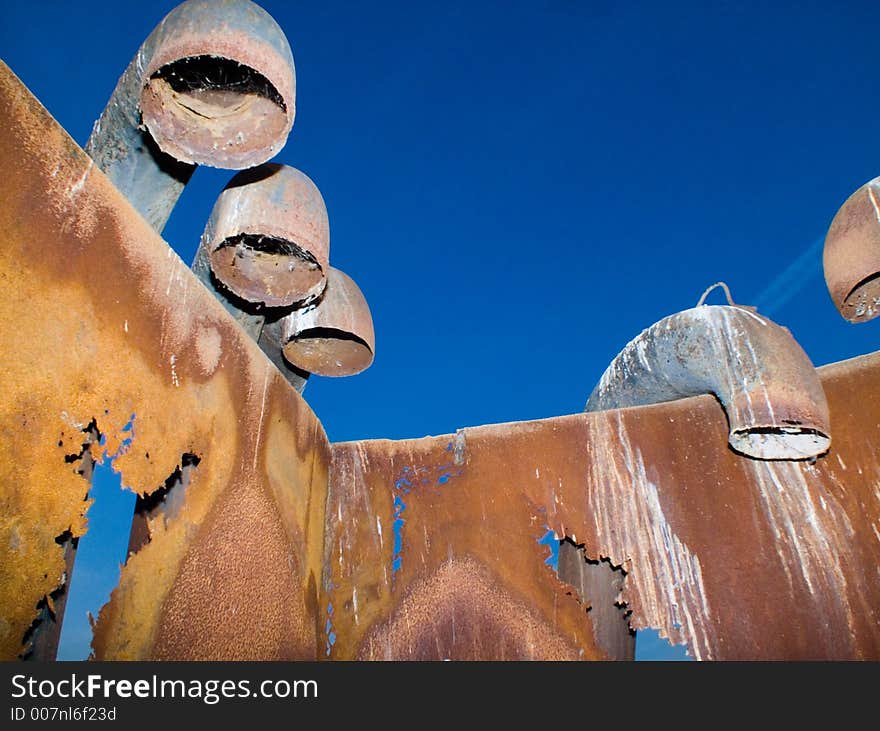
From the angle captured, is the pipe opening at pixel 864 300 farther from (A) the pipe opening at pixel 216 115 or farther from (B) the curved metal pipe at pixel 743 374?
(A) the pipe opening at pixel 216 115

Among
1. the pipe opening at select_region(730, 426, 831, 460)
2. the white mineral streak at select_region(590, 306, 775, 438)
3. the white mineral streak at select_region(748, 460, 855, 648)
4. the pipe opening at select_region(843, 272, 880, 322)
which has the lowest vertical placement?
the white mineral streak at select_region(748, 460, 855, 648)

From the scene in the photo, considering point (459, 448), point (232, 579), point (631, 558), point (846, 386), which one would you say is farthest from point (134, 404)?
point (846, 386)

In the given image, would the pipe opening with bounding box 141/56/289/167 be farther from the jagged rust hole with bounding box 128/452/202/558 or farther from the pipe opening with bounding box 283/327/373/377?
the pipe opening with bounding box 283/327/373/377

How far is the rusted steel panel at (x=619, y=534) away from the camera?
2.67 metres

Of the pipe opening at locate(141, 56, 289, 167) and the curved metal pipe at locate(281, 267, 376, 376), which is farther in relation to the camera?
the curved metal pipe at locate(281, 267, 376, 376)

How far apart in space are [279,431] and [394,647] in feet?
4.24

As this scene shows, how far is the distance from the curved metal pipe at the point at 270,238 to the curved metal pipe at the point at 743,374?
1745mm

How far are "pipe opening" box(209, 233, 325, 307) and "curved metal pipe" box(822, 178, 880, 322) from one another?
247cm

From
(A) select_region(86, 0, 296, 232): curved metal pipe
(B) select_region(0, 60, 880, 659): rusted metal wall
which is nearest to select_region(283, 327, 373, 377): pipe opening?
(B) select_region(0, 60, 880, 659): rusted metal wall

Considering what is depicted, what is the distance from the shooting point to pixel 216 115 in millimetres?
2164

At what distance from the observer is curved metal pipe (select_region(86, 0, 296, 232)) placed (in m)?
1.88

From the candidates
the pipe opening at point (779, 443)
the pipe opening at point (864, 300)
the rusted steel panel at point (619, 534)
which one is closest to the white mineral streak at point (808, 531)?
the rusted steel panel at point (619, 534)

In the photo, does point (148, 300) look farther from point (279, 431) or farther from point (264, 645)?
point (264, 645)

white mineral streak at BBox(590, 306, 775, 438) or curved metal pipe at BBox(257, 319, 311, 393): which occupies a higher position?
curved metal pipe at BBox(257, 319, 311, 393)
